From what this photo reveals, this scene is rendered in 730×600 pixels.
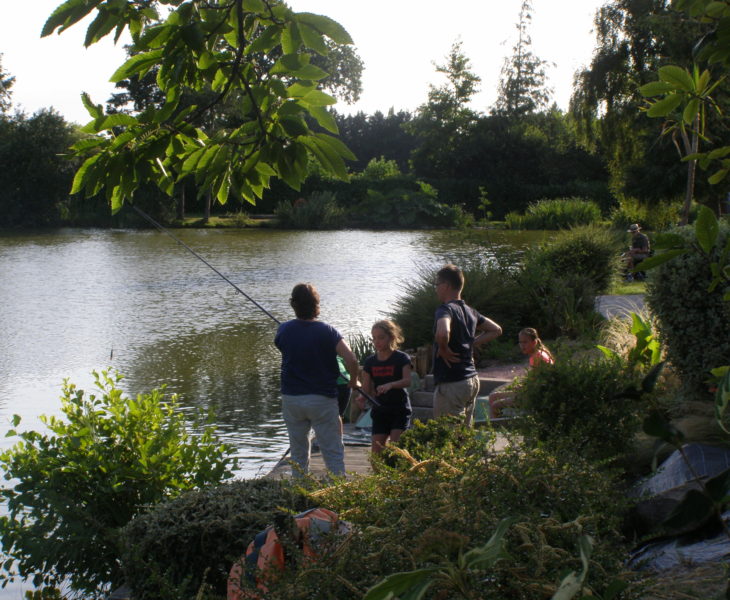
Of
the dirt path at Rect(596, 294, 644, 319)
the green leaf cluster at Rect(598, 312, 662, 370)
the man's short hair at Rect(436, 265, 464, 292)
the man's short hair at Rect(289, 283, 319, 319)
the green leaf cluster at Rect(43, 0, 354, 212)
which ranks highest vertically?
the green leaf cluster at Rect(43, 0, 354, 212)

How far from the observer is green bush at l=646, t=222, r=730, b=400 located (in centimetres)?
645

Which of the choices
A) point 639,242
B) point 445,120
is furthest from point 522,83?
point 639,242

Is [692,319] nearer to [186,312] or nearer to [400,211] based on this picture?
[186,312]

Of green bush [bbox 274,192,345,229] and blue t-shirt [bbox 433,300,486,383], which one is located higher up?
green bush [bbox 274,192,345,229]

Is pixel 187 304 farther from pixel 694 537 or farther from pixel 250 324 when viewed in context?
pixel 694 537

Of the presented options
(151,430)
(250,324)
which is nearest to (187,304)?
(250,324)

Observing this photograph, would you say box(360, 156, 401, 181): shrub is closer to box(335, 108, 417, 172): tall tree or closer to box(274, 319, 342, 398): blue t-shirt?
box(335, 108, 417, 172): tall tree

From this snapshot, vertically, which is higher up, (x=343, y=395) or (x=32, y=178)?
(x=32, y=178)

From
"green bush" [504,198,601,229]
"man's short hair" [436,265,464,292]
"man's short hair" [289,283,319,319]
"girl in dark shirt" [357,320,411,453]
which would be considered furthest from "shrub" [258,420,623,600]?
"green bush" [504,198,601,229]

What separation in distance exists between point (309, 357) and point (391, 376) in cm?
95

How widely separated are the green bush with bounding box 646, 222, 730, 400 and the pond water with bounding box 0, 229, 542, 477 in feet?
12.7

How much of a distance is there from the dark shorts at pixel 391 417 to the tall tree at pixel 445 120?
55.3 meters

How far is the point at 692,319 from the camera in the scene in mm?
6656

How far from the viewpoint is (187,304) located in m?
20.5
